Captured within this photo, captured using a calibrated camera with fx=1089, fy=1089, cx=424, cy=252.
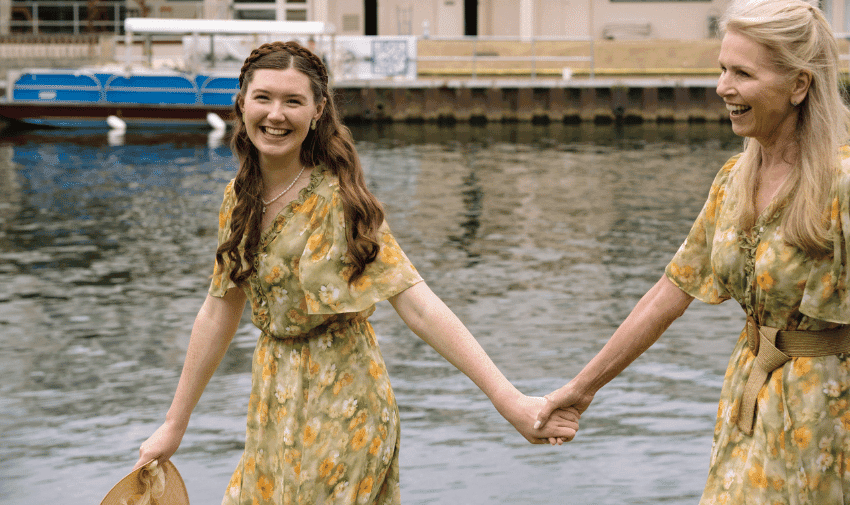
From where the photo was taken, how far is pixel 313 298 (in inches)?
103

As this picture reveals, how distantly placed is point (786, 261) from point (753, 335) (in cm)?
20

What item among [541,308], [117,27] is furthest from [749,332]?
[117,27]

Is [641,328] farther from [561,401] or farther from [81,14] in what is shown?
[81,14]

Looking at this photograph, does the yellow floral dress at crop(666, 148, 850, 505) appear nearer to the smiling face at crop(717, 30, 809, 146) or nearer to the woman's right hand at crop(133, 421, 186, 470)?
the smiling face at crop(717, 30, 809, 146)

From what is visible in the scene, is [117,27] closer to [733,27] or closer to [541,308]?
[541,308]

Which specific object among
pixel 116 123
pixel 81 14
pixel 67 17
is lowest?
pixel 116 123

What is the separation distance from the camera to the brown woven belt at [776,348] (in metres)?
2.46

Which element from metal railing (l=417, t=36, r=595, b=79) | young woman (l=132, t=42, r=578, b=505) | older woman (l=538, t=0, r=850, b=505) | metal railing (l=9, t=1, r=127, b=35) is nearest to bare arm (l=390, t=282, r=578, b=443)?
young woman (l=132, t=42, r=578, b=505)

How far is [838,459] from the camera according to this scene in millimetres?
2461

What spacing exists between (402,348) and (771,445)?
531 centimetres

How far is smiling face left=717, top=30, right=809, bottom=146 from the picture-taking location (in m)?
2.49

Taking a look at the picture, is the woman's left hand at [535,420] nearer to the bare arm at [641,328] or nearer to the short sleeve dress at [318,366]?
the bare arm at [641,328]

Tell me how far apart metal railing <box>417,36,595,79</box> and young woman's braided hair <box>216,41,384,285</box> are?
2910 cm

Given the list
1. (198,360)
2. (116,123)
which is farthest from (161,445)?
(116,123)
